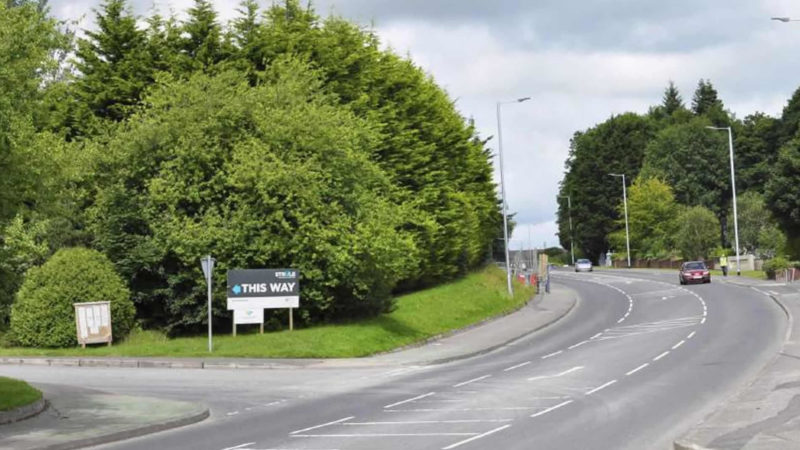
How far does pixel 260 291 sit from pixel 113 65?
49.5 ft

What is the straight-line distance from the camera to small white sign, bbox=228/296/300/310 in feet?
124

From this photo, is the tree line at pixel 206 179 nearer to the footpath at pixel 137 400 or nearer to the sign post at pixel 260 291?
the sign post at pixel 260 291

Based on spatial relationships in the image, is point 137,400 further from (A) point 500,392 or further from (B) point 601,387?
(B) point 601,387

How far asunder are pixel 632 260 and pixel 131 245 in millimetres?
89873

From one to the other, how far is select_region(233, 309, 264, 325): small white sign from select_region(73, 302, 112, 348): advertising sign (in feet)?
14.7

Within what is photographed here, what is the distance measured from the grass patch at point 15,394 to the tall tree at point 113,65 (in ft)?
80.6

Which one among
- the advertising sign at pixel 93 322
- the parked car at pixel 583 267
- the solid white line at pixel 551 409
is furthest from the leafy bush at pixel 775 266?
the solid white line at pixel 551 409

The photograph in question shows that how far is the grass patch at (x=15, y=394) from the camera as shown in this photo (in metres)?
20.2

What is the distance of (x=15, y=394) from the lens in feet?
69.9

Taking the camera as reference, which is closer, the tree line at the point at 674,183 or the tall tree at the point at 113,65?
the tall tree at the point at 113,65

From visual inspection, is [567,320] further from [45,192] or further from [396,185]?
[45,192]

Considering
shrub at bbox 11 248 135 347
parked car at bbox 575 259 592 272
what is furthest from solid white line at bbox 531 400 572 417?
parked car at bbox 575 259 592 272

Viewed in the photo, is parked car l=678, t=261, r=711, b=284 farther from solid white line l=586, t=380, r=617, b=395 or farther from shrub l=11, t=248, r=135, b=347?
solid white line l=586, t=380, r=617, b=395

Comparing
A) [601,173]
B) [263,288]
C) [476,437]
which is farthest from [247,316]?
[601,173]
